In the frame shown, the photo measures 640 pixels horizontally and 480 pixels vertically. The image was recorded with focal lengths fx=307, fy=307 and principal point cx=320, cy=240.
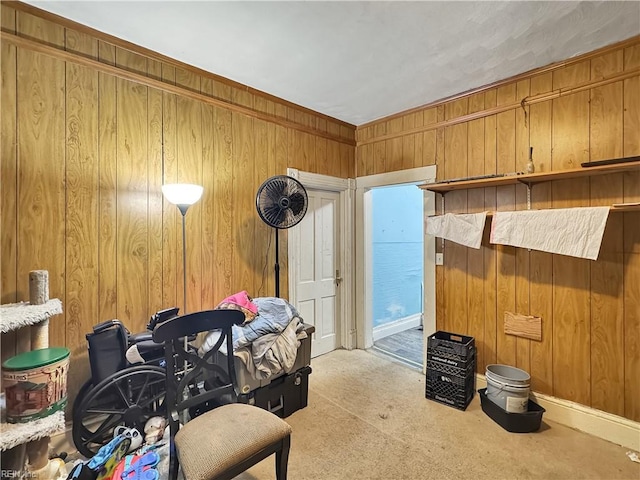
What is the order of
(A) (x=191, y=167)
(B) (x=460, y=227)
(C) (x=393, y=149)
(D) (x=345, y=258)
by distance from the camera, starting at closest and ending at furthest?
1. (A) (x=191, y=167)
2. (B) (x=460, y=227)
3. (C) (x=393, y=149)
4. (D) (x=345, y=258)

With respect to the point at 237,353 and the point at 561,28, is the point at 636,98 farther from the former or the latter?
the point at 237,353

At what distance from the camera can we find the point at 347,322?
374 centimetres

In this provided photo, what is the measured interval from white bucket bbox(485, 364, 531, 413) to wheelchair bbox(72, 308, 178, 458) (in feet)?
7.85

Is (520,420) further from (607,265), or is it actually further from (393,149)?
(393,149)

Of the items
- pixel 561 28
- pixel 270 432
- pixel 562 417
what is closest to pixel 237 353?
pixel 270 432

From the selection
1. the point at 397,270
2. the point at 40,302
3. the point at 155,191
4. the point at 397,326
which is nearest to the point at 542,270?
the point at 397,270

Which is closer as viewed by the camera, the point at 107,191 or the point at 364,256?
the point at 107,191

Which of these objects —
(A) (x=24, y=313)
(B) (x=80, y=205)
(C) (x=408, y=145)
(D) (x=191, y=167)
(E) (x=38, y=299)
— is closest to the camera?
(A) (x=24, y=313)

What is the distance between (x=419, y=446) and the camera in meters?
2.05

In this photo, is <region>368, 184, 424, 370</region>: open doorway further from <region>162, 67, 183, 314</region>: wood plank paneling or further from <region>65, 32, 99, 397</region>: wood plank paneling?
<region>65, 32, 99, 397</region>: wood plank paneling

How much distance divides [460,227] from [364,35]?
5.61 ft

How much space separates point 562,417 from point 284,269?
254cm

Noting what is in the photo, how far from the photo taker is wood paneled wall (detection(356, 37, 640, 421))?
210cm

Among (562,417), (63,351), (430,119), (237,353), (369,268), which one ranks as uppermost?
(430,119)
